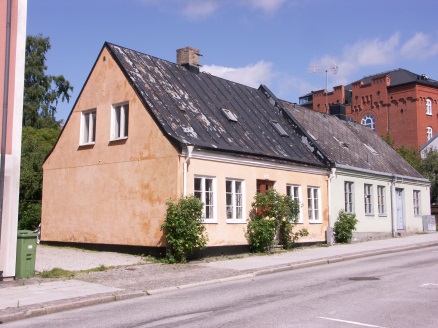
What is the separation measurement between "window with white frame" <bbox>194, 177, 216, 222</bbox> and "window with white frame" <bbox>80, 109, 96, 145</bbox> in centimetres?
470

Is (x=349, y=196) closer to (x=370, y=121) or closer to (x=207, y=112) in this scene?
(x=207, y=112)

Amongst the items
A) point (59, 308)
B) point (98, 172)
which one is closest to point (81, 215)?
point (98, 172)

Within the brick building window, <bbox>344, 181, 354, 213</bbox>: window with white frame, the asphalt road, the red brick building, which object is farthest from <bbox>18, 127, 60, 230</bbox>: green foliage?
the brick building window

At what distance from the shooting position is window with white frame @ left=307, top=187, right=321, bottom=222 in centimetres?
2109

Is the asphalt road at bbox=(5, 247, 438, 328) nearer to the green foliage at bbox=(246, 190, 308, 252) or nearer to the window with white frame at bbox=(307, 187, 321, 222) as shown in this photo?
the green foliage at bbox=(246, 190, 308, 252)

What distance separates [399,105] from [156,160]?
4369 cm

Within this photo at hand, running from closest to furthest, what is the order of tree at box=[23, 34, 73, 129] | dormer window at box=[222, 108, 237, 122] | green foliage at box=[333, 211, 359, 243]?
dormer window at box=[222, 108, 237, 122] < green foliage at box=[333, 211, 359, 243] < tree at box=[23, 34, 73, 129]

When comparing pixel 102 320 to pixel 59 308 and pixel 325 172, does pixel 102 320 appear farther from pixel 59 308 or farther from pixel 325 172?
pixel 325 172

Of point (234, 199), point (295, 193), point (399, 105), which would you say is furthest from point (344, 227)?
point (399, 105)

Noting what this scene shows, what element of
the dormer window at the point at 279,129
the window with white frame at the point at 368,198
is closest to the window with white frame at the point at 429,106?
the window with white frame at the point at 368,198

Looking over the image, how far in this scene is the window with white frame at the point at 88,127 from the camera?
18.7m

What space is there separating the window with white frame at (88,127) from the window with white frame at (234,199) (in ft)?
17.2

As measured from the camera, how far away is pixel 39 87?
39969 mm

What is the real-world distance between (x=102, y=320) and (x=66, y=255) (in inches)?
336
